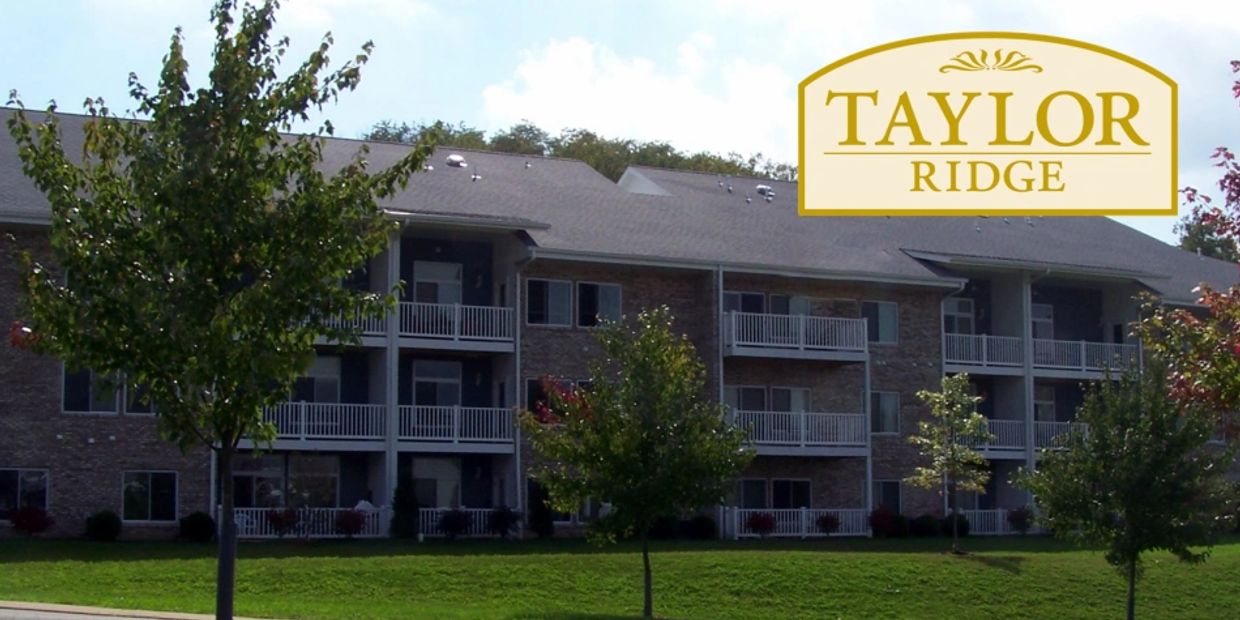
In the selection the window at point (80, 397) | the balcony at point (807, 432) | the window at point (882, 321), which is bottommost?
the balcony at point (807, 432)

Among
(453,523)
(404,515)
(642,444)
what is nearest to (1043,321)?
(453,523)

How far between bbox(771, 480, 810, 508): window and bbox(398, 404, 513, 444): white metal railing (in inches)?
323

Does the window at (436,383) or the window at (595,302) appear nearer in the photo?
the window at (436,383)

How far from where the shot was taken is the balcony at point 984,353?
151 feet

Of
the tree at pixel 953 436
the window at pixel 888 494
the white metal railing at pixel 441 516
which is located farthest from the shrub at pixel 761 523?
the white metal railing at pixel 441 516

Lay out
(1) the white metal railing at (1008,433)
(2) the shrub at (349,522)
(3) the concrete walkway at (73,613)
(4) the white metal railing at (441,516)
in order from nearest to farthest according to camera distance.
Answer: (3) the concrete walkway at (73,613) → (2) the shrub at (349,522) → (4) the white metal railing at (441,516) → (1) the white metal railing at (1008,433)

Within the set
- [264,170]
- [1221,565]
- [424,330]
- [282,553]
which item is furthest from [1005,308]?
[264,170]

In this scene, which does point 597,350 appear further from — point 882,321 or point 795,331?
A: point 882,321

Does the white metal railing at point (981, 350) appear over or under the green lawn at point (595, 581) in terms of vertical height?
over

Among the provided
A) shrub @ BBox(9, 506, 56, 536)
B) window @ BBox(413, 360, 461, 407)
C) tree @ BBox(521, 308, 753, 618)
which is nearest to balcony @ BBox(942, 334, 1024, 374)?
window @ BBox(413, 360, 461, 407)

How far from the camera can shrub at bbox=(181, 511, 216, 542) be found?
35531 millimetres

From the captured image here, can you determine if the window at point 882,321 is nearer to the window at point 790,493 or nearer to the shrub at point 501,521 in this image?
the window at point 790,493

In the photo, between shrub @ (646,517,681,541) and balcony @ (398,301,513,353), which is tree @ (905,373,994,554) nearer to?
shrub @ (646,517,681,541)

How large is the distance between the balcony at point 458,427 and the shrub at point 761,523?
6.52 metres
